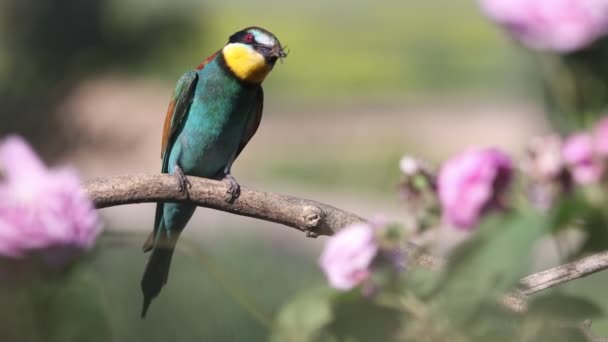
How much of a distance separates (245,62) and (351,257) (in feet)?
6.35

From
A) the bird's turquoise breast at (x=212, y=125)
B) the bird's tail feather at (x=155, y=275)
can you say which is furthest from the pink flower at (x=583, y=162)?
the bird's turquoise breast at (x=212, y=125)

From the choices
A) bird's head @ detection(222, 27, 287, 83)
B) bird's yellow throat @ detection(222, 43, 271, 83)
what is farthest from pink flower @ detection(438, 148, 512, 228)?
bird's yellow throat @ detection(222, 43, 271, 83)

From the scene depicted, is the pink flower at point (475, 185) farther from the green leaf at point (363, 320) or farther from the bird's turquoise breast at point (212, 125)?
the bird's turquoise breast at point (212, 125)

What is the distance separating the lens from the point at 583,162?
602mm

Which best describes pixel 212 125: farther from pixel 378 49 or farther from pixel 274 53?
pixel 378 49

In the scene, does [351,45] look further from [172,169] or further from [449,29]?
[172,169]

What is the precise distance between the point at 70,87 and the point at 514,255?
25.5 feet

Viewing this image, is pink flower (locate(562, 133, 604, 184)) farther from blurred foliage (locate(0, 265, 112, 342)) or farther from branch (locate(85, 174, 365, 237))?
branch (locate(85, 174, 365, 237))

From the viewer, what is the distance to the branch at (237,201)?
1.48m

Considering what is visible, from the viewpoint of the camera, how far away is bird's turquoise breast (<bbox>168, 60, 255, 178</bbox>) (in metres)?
2.59

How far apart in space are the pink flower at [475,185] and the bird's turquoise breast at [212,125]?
1994 millimetres

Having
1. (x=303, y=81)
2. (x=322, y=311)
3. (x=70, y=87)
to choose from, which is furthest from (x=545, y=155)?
(x=303, y=81)

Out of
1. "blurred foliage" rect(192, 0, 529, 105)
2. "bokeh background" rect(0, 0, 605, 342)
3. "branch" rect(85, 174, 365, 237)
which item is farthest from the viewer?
"blurred foliage" rect(192, 0, 529, 105)

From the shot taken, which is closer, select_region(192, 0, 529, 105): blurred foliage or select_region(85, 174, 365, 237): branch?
select_region(85, 174, 365, 237): branch
